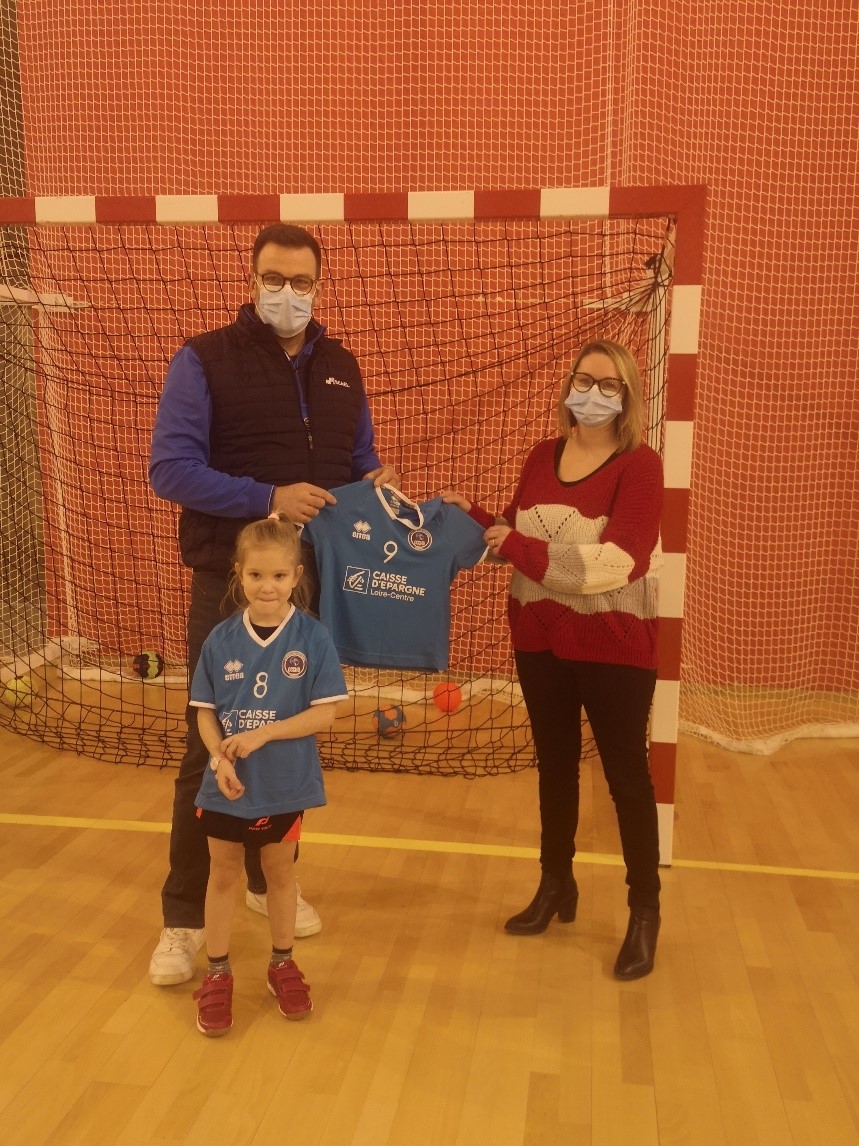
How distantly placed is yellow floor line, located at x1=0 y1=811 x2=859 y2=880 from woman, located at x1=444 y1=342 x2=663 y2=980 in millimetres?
624

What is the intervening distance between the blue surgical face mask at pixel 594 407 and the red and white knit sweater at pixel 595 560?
0.10 meters

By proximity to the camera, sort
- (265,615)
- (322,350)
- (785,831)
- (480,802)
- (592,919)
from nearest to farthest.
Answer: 1. (265,615)
2. (322,350)
3. (592,919)
4. (785,831)
5. (480,802)

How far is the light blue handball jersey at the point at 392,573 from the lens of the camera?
252 centimetres

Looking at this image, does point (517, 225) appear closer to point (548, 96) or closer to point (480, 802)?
point (548, 96)

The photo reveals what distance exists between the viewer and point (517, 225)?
14.3ft

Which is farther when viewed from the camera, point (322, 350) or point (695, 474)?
point (695, 474)

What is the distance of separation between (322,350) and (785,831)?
218 centimetres

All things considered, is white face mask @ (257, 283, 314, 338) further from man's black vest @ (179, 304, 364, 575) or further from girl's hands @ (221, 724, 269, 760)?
girl's hands @ (221, 724, 269, 760)

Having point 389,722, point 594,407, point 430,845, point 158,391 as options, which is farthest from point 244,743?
point 158,391

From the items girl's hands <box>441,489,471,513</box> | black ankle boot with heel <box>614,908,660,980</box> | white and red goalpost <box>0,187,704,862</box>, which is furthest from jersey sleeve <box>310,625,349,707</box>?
white and red goalpost <box>0,187,704,862</box>

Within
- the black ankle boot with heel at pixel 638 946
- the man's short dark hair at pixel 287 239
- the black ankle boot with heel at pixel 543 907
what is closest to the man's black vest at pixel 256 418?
the man's short dark hair at pixel 287 239

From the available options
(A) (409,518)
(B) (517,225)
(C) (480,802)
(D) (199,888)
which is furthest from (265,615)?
(B) (517,225)

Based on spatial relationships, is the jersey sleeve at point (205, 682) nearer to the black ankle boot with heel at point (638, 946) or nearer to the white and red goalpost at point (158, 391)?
the black ankle boot with heel at point (638, 946)

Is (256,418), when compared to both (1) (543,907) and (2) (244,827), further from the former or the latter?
(1) (543,907)
